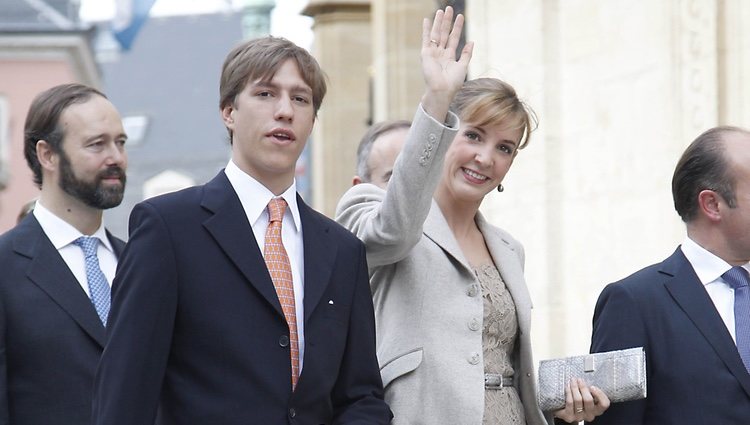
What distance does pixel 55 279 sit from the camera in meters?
5.69

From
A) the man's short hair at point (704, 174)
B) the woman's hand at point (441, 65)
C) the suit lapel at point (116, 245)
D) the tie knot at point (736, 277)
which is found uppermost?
the woman's hand at point (441, 65)

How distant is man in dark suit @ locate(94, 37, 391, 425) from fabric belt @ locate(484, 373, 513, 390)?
0.44 m

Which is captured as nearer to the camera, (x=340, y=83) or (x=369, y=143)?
(x=369, y=143)

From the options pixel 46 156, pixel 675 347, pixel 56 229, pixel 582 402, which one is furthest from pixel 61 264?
pixel 675 347

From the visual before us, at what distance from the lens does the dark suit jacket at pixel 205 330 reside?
429 cm

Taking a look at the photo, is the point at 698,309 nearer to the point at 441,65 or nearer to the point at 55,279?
the point at 441,65

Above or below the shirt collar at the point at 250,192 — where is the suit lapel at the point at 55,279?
below

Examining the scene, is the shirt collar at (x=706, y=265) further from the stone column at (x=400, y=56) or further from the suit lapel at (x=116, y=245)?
the stone column at (x=400, y=56)

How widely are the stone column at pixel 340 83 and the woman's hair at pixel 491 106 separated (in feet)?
43.5

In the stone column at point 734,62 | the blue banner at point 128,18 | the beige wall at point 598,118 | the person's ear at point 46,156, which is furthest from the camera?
the blue banner at point 128,18

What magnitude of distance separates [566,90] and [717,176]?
4.63m

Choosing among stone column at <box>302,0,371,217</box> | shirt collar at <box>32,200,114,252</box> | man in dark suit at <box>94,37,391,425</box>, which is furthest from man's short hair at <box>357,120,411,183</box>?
stone column at <box>302,0,371,217</box>

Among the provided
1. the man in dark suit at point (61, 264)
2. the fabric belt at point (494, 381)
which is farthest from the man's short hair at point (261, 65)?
the man in dark suit at point (61, 264)

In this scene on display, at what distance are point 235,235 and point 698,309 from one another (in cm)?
148
